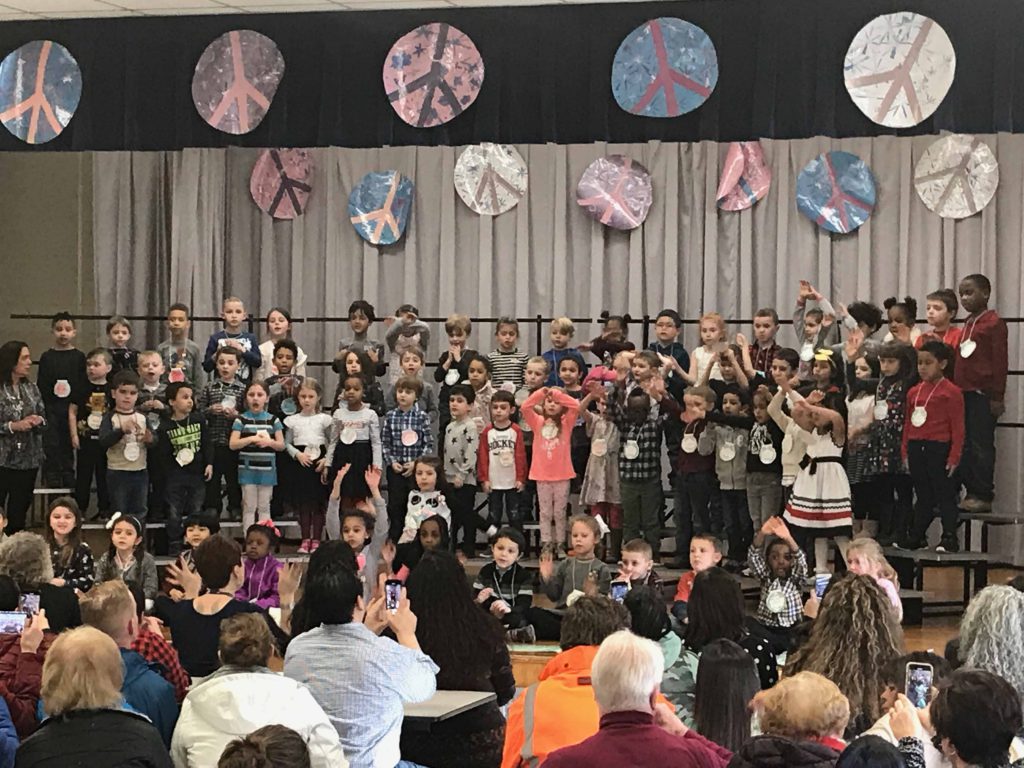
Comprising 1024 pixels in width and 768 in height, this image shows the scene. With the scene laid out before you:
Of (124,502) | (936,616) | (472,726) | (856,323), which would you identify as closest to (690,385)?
(856,323)

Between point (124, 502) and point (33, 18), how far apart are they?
4.67 metres

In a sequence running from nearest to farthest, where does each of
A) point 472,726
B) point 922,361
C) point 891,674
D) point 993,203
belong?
point 891,674, point 472,726, point 922,361, point 993,203

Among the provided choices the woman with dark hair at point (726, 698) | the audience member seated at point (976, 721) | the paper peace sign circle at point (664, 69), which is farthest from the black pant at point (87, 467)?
the audience member seated at point (976, 721)

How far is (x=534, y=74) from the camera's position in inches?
457

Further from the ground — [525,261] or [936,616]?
[525,261]

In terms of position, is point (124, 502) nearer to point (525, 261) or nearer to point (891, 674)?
point (525, 261)

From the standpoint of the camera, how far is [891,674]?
14.2ft

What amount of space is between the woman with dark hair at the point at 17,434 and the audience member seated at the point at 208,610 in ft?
13.5

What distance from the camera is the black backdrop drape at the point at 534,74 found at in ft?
35.0

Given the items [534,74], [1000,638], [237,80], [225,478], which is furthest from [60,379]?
[1000,638]

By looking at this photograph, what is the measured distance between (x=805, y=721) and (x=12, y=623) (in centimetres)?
258

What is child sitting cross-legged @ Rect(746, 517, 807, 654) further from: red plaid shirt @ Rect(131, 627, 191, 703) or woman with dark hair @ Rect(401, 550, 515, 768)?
red plaid shirt @ Rect(131, 627, 191, 703)

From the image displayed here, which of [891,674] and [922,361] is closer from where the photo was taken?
[891,674]

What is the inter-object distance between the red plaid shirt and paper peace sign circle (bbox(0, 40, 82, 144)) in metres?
8.10
